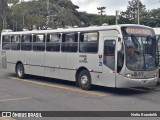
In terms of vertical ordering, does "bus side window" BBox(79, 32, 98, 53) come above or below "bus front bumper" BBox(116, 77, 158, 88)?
above

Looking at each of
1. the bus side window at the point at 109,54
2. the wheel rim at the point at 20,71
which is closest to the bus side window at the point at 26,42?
the wheel rim at the point at 20,71

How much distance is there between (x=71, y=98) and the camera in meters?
13.1

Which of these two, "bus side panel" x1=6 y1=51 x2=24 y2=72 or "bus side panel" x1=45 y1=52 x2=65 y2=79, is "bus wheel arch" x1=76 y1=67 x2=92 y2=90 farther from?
"bus side panel" x1=6 y1=51 x2=24 y2=72

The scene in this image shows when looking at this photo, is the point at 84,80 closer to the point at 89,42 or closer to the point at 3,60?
the point at 89,42

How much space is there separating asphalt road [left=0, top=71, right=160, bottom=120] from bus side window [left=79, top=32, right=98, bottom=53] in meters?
1.70

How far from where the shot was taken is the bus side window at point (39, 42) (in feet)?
60.6

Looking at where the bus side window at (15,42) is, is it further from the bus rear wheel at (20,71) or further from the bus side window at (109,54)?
the bus side window at (109,54)

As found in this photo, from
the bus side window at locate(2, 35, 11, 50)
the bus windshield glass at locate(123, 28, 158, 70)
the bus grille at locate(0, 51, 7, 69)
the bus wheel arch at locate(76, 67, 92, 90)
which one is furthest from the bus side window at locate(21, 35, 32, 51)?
the bus windshield glass at locate(123, 28, 158, 70)

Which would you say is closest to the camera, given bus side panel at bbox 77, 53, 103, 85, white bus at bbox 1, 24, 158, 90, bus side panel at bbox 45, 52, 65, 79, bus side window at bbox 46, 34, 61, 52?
white bus at bbox 1, 24, 158, 90

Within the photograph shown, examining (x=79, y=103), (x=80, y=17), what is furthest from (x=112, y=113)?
(x=80, y=17)

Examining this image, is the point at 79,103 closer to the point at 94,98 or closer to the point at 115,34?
the point at 94,98

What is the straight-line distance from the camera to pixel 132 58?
550 inches

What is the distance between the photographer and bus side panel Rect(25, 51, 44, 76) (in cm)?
1847

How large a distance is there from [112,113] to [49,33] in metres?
8.41
